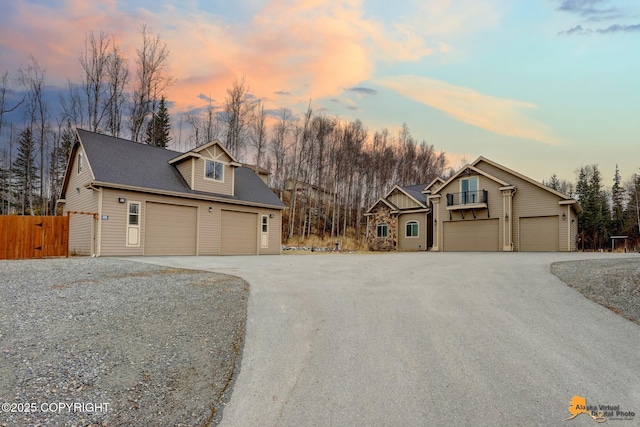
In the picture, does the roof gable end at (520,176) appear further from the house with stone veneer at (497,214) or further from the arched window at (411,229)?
the arched window at (411,229)

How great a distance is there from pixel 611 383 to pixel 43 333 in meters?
6.46

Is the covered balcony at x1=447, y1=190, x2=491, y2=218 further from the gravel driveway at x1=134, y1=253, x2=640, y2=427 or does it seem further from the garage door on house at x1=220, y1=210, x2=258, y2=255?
the gravel driveway at x1=134, y1=253, x2=640, y2=427

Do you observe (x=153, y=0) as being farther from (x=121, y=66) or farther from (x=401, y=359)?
(x=121, y=66)

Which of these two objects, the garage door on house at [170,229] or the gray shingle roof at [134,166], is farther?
the garage door on house at [170,229]

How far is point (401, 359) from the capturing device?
422cm

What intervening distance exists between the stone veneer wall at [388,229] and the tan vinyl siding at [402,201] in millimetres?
1079

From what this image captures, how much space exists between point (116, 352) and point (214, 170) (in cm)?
1577

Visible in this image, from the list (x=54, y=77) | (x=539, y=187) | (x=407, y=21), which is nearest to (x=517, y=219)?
(x=539, y=187)

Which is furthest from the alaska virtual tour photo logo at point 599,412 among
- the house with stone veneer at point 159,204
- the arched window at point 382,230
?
the arched window at point 382,230

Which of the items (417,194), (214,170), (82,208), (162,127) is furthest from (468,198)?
(162,127)

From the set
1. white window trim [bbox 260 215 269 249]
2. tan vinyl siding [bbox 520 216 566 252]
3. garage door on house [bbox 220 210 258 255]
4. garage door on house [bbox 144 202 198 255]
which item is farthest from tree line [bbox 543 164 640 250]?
garage door on house [bbox 144 202 198 255]

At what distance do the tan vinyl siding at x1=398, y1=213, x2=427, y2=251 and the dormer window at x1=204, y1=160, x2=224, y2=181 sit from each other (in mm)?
16614

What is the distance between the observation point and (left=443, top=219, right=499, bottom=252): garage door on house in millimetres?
24141

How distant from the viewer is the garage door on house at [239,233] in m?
19.2
